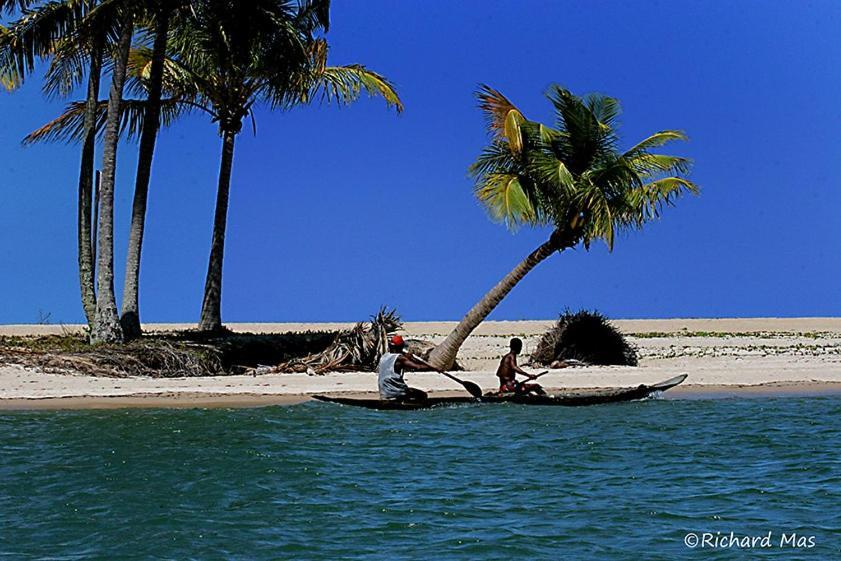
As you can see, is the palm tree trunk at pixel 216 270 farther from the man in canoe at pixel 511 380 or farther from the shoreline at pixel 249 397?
the man in canoe at pixel 511 380

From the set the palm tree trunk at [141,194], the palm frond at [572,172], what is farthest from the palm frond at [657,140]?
the palm tree trunk at [141,194]

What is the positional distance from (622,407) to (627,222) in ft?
25.6

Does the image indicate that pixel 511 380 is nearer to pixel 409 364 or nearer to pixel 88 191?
pixel 409 364

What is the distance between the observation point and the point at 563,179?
2434 centimetres

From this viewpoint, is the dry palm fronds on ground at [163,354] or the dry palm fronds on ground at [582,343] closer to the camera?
the dry palm fronds on ground at [163,354]

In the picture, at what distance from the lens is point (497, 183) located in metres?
25.3

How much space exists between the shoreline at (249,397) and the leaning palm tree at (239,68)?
10943 millimetres

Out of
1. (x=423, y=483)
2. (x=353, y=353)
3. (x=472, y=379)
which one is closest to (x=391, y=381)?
(x=472, y=379)

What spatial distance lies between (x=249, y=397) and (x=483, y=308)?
7339 mm

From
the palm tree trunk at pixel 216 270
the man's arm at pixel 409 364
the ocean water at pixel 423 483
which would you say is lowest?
the ocean water at pixel 423 483

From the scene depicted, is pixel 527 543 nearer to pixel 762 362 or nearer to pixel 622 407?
pixel 622 407

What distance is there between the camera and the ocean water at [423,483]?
960 centimetres

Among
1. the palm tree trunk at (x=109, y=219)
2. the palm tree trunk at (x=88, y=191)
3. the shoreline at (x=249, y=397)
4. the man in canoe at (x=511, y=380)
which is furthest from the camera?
the palm tree trunk at (x=88, y=191)

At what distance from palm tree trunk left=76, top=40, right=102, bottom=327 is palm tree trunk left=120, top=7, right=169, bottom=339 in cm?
117
